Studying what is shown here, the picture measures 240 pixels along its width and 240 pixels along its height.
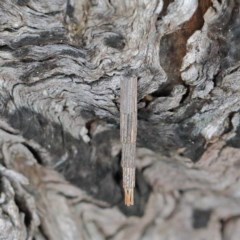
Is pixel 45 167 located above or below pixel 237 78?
below

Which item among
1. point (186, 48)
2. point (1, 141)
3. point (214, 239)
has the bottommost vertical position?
point (214, 239)

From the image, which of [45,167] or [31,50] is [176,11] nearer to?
[31,50]

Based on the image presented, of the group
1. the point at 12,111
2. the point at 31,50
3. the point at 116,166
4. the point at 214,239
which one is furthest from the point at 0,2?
the point at 214,239

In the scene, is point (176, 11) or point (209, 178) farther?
point (209, 178)
